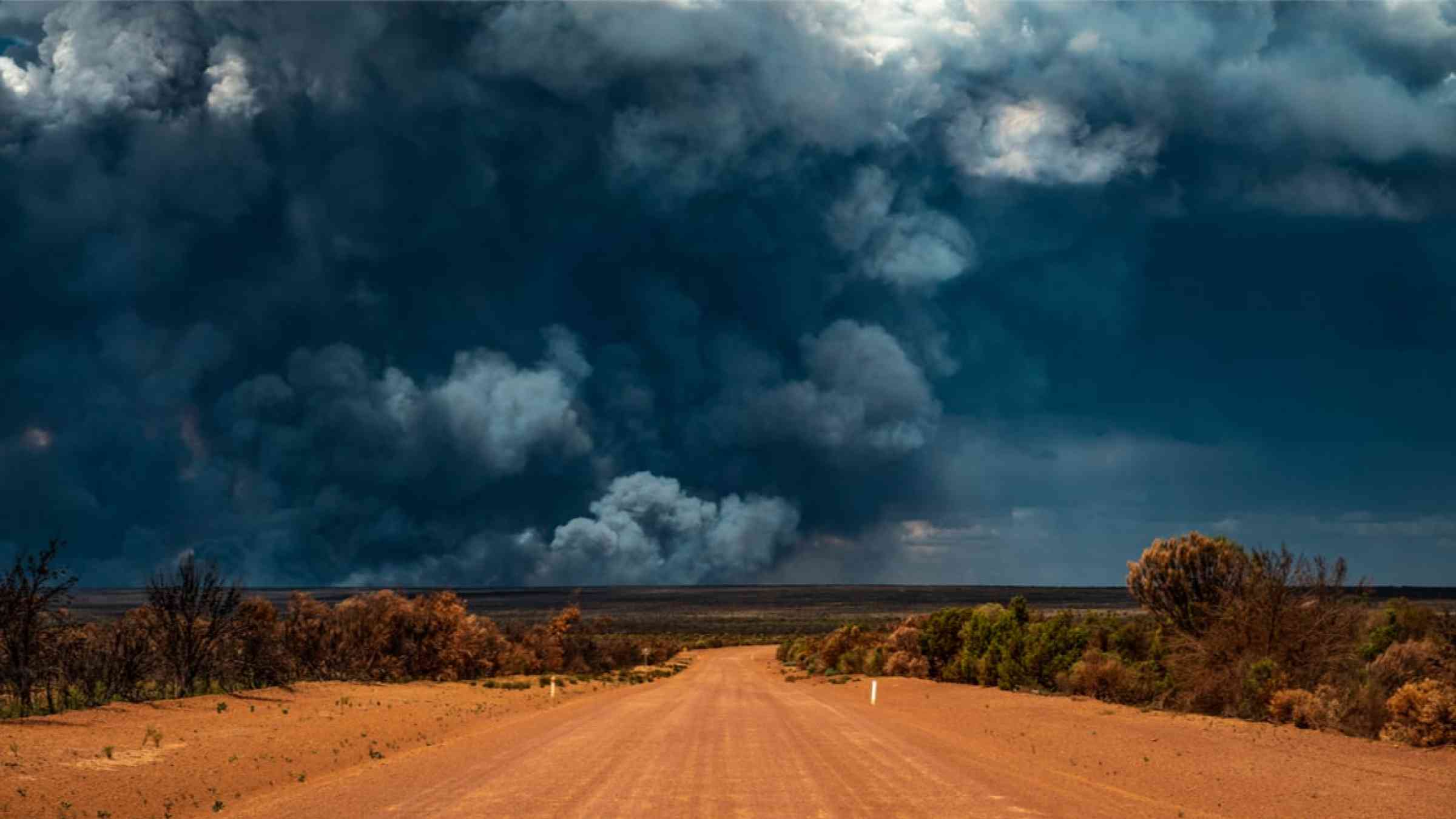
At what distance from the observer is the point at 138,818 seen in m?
13.7

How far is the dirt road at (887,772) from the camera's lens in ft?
45.0

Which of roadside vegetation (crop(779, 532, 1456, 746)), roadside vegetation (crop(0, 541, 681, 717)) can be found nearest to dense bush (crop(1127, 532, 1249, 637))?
roadside vegetation (crop(779, 532, 1456, 746))

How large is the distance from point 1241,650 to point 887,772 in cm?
1430

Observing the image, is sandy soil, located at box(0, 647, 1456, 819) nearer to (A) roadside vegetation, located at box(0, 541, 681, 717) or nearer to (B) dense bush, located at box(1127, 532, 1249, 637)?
(A) roadside vegetation, located at box(0, 541, 681, 717)


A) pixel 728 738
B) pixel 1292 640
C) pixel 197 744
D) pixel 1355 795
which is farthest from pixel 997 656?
pixel 197 744

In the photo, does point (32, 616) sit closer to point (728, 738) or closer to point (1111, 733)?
point (728, 738)

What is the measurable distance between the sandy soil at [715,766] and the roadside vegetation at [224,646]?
6.08 feet

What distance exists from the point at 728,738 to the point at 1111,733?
8.72 m

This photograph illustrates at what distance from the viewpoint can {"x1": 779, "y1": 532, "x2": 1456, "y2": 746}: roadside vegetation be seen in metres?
21.2

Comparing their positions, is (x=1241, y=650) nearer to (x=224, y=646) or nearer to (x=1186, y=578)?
(x=1186, y=578)

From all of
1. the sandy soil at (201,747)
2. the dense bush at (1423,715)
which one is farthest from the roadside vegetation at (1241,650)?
the sandy soil at (201,747)

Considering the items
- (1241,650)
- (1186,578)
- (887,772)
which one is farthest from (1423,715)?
(1186,578)

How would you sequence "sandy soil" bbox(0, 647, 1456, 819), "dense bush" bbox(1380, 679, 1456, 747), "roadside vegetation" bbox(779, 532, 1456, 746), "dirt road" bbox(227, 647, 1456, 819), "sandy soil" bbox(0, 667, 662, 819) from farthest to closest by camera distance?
"roadside vegetation" bbox(779, 532, 1456, 746), "dense bush" bbox(1380, 679, 1456, 747), "sandy soil" bbox(0, 667, 662, 819), "sandy soil" bbox(0, 647, 1456, 819), "dirt road" bbox(227, 647, 1456, 819)

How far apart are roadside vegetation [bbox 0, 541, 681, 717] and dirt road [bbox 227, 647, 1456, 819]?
8.95 meters
